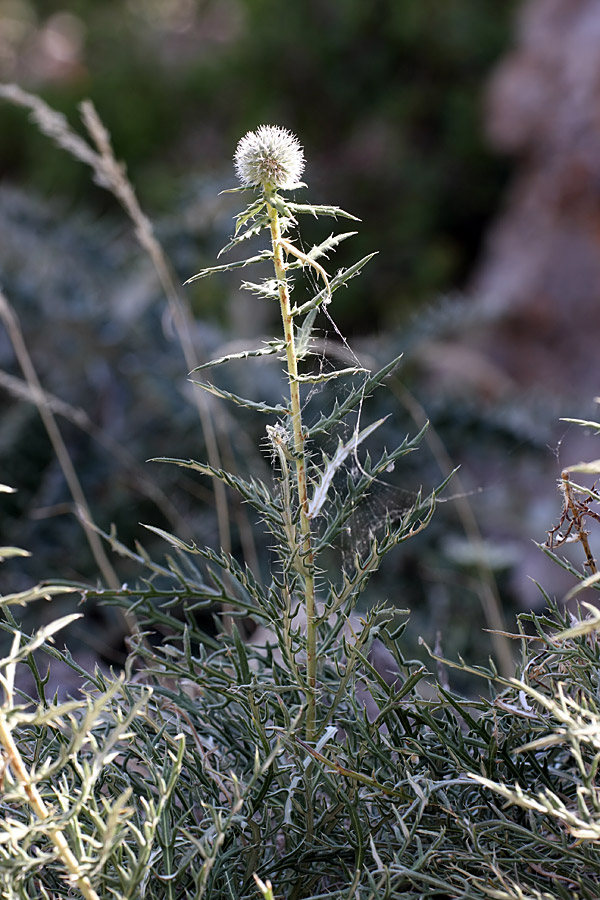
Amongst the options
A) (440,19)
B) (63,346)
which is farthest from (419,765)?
(440,19)

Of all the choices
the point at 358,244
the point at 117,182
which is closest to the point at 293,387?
the point at 117,182

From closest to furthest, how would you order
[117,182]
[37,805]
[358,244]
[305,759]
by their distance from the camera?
1. [37,805]
2. [305,759]
3. [117,182]
4. [358,244]

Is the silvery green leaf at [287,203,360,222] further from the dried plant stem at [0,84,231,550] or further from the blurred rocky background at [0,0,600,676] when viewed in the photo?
the dried plant stem at [0,84,231,550]

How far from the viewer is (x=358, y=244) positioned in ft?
11.8

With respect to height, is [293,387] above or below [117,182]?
below

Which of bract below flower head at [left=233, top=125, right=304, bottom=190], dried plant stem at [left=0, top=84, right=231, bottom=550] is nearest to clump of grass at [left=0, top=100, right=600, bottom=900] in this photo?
bract below flower head at [left=233, top=125, right=304, bottom=190]

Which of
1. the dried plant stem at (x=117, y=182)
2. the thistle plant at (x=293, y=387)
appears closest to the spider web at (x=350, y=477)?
the thistle plant at (x=293, y=387)

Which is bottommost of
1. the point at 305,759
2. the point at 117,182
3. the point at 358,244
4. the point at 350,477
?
the point at 305,759

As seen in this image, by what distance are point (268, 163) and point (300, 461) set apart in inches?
5.5

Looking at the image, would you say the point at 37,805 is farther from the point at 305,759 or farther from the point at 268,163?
the point at 268,163

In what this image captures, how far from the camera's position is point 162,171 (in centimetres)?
398

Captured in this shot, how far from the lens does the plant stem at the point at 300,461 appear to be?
1.36ft

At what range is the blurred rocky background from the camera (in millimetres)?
1510

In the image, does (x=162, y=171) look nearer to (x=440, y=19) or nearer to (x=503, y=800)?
(x=440, y=19)
